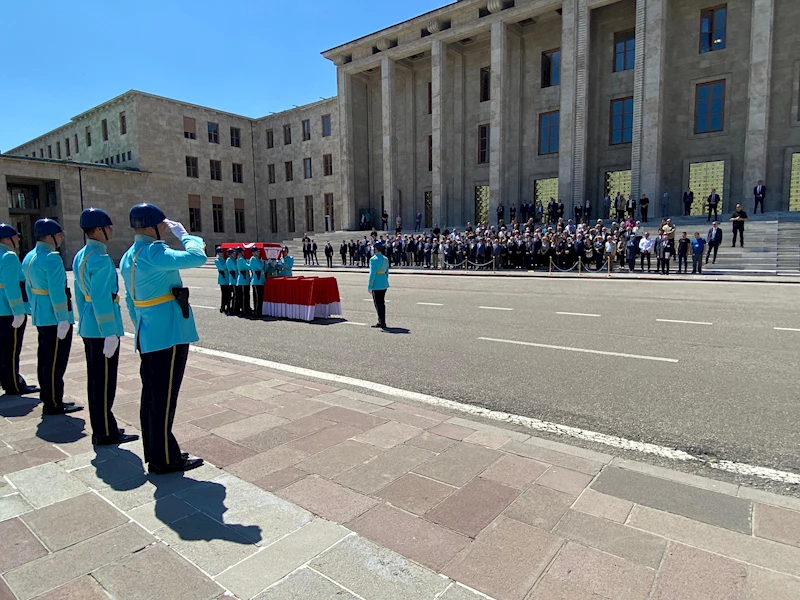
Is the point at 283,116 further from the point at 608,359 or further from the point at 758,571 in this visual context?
the point at 758,571

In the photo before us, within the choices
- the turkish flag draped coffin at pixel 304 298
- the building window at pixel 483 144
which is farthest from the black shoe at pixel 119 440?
the building window at pixel 483 144

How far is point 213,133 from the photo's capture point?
5131cm

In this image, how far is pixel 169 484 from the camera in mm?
3455

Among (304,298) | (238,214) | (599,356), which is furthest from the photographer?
(238,214)

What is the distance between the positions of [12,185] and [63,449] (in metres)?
50.1

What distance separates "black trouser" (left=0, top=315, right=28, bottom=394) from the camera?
18.8 ft

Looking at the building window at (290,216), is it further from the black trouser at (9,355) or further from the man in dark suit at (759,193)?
the black trouser at (9,355)

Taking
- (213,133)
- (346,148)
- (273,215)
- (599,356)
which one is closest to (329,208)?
(346,148)

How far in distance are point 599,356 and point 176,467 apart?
5.69 m

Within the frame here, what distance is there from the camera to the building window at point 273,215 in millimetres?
53844

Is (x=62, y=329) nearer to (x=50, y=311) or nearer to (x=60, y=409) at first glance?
(x=50, y=311)

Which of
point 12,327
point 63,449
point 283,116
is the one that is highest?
point 283,116

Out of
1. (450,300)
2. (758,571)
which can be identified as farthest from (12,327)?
(450,300)

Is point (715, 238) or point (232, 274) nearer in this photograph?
point (232, 274)
